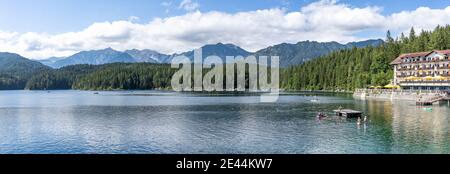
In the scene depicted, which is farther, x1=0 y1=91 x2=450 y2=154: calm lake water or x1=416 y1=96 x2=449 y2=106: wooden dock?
Result: x1=416 y1=96 x2=449 y2=106: wooden dock

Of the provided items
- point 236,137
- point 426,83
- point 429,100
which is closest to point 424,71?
point 426,83

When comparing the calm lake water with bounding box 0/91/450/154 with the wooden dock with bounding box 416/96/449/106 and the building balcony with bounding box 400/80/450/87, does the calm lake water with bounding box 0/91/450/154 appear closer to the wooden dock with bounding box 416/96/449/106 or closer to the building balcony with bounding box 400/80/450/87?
the wooden dock with bounding box 416/96/449/106

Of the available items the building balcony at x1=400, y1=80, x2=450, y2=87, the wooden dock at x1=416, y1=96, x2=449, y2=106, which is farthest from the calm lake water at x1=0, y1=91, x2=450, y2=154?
the building balcony at x1=400, y1=80, x2=450, y2=87

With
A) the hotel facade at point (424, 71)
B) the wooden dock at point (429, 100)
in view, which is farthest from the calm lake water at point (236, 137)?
the hotel facade at point (424, 71)

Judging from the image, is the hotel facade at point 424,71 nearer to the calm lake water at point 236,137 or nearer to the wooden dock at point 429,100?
the wooden dock at point 429,100

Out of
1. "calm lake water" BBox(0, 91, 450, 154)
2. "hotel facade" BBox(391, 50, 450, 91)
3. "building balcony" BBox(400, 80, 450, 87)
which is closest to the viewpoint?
"calm lake water" BBox(0, 91, 450, 154)

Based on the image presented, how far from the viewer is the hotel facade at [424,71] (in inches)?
5368

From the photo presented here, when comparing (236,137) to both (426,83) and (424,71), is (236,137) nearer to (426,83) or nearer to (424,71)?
(426,83)

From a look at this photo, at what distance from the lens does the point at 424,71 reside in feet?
496

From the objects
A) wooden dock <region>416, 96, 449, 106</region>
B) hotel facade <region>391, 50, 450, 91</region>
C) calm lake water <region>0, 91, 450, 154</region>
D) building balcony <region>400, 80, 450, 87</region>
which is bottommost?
calm lake water <region>0, 91, 450, 154</region>

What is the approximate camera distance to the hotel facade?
447 feet

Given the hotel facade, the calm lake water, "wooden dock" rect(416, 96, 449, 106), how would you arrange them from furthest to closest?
1. the hotel facade
2. "wooden dock" rect(416, 96, 449, 106)
3. the calm lake water
